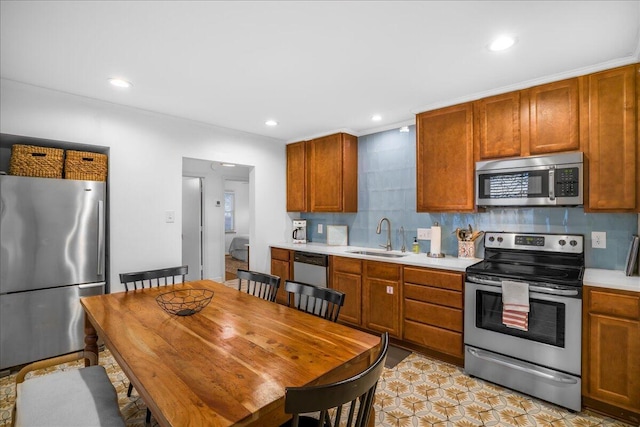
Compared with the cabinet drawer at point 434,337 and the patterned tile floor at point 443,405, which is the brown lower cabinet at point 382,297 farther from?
the patterned tile floor at point 443,405

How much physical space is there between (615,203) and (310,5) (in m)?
2.44

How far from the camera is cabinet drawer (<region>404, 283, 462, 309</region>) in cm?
272

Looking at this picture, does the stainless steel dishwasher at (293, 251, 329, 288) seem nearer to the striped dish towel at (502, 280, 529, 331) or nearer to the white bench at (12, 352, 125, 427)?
the striped dish towel at (502, 280, 529, 331)

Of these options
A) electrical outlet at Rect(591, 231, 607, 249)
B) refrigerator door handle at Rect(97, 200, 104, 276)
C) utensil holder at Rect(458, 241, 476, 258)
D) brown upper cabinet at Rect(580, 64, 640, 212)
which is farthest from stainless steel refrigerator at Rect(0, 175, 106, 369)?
electrical outlet at Rect(591, 231, 607, 249)

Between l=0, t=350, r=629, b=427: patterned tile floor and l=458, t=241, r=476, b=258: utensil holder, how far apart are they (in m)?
1.07

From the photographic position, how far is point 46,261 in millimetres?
2705

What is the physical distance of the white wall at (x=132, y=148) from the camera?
270cm

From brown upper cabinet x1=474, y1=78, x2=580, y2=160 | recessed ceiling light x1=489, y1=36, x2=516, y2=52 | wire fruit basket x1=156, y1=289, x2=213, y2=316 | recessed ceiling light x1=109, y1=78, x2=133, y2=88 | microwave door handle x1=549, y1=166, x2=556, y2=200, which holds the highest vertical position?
recessed ceiling light x1=109, y1=78, x2=133, y2=88

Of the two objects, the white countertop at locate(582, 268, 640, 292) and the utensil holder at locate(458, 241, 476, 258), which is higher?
the utensil holder at locate(458, 241, 476, 258)

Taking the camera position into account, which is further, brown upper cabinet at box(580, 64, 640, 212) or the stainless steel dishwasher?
the stainless steel dishwasher

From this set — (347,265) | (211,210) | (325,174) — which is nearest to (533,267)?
(347,265)

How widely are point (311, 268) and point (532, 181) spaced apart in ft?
8.02

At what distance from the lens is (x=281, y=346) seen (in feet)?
4.66

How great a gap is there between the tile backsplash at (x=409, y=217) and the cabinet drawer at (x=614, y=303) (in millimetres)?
595
